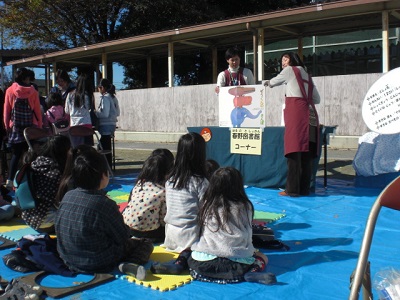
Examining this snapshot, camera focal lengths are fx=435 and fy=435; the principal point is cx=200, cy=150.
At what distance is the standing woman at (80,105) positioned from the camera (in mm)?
6684

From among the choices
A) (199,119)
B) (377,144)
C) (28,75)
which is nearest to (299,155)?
(377,144)

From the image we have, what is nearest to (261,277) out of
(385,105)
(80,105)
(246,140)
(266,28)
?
(385,105)

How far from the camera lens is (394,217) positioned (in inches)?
179

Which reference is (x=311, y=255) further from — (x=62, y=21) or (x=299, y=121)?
(x=62, y=21)

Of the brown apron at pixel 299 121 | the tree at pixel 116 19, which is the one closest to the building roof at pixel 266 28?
the tree at pixel 116 19

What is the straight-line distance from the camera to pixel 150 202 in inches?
147

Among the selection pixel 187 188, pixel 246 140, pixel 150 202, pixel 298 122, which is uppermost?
pixel 298 122

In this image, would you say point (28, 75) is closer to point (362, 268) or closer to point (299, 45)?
point (362, 268)

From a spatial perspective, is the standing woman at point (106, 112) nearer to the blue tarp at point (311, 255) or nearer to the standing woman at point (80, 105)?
the standing woman at point (80, 105)

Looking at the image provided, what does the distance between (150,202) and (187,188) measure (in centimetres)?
49

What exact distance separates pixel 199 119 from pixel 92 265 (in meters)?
10.4

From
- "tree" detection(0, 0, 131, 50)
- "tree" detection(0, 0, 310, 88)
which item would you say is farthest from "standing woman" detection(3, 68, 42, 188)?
"tree" detection(0, 0, 131, 50)

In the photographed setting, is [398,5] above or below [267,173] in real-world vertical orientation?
above

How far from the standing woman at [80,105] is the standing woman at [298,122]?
2.83 m
